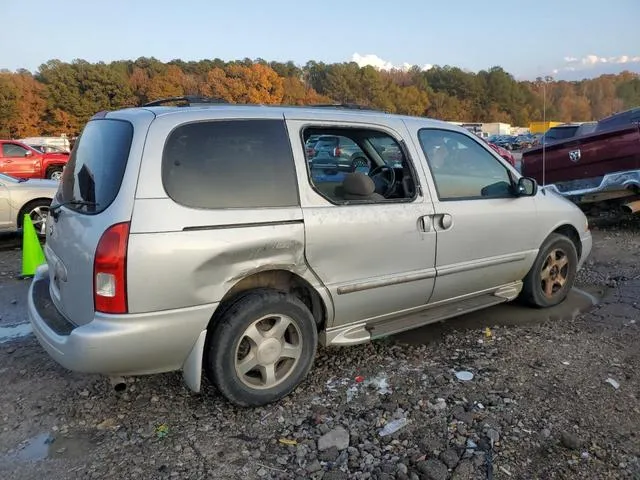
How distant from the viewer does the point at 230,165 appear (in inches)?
118

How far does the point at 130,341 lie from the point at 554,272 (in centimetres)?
381

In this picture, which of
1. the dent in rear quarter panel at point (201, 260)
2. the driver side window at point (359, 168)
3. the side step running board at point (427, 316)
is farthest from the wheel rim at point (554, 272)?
the dent in rear quarter panel at point (201, 260)

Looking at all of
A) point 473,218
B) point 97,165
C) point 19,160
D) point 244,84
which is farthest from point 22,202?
point 244,84

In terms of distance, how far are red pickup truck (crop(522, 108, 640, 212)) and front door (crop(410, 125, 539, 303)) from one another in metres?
3.34

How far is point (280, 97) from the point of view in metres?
104

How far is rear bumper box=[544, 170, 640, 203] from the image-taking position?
7520mm

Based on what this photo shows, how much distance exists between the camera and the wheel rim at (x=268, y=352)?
3.09m

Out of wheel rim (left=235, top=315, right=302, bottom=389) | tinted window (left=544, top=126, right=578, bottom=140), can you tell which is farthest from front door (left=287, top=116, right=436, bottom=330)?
tinted window (left=544, top=126, right=578, bottom=140)

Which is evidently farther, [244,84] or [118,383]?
[244,84]

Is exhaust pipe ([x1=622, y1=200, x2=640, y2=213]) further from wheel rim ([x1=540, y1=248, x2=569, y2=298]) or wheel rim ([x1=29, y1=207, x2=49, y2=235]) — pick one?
wheel rim ([x1=29, y1=207, x2=49, y2=235])

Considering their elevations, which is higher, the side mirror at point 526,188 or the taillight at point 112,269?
the side mirror at point 526,188

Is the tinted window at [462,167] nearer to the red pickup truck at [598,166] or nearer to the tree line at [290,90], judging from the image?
the red pickup truck at [598,166]

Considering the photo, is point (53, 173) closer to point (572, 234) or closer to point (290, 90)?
point (572, 234)

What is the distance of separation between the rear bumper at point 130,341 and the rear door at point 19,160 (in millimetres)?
14649
